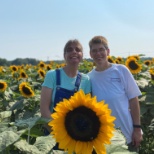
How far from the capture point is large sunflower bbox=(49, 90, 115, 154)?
1.57 m

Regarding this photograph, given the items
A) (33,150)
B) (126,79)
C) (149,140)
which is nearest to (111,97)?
(126,79)

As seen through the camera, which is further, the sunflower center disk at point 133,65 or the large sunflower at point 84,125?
the sunflower center disk at point 133,65

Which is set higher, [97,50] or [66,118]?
[97,50]

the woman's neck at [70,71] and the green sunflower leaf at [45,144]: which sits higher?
the woman's neck at [70,71]

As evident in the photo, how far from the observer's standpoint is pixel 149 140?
4.76 meters

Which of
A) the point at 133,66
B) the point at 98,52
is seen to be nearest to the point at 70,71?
the point at 98,52

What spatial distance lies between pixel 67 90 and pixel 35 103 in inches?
81.1

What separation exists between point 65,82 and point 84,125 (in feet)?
4.62

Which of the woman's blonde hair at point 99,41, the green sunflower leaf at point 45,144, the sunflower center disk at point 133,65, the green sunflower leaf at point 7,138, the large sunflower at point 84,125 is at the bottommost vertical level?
the green sunflower leaf at point 45,144

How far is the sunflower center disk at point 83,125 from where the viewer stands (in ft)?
5.15

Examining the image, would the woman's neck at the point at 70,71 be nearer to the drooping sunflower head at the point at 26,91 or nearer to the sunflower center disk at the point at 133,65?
the drooping sunflower head at the point at 26,91

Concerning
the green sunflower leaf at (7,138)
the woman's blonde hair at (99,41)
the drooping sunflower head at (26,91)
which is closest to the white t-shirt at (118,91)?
the woman's blonde hair at (99,41)

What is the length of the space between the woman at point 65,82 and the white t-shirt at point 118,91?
115 millimetres

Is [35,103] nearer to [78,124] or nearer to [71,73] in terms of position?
[71,73]
